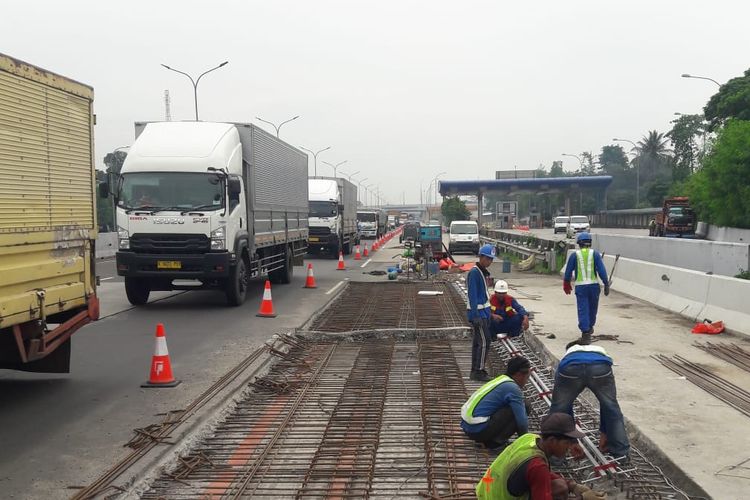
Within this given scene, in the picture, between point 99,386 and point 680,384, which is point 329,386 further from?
point 680,384

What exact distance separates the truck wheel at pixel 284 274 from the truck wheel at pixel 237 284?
14.5ft

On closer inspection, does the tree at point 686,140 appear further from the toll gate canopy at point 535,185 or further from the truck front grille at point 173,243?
the truck front grille at point 173,243

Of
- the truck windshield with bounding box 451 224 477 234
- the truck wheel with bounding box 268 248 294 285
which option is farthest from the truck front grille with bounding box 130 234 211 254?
the truck windshield with bounding box 451 224 477 234

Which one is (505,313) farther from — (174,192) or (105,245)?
(105,245)

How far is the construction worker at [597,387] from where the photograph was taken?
221 inches

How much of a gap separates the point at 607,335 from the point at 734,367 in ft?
7.95

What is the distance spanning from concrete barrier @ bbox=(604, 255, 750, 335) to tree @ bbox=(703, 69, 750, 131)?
35469 mm

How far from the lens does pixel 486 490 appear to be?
13.1 ft

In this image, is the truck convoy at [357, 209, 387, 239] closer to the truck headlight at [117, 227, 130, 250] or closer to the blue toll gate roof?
the blue toll gate roof

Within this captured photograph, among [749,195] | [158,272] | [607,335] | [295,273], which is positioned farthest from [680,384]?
[749,195]

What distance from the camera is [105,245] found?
35312 mm

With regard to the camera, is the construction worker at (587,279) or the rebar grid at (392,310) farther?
the rebar grid at (392,310)

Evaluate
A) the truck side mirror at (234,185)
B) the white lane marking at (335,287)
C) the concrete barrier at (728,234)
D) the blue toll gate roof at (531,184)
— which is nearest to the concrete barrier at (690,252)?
the concrete barrier at (728,234)

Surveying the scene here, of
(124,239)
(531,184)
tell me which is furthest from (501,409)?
(531,184)
